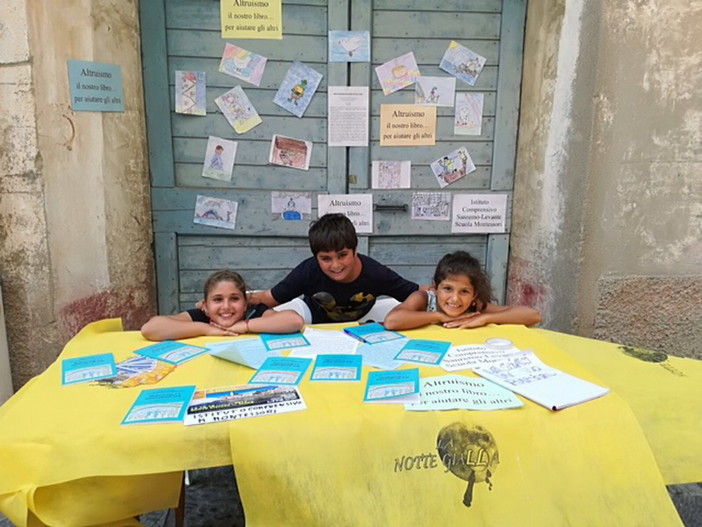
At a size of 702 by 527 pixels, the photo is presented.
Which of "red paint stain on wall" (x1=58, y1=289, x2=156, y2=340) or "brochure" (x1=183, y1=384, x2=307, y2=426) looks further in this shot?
"red paint stain on wall" (x1=58, y1=289, x2=156, y2=340)

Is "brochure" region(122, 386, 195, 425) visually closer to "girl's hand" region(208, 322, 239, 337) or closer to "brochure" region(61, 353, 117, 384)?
"brochure" region(61, 353, 117, 384)

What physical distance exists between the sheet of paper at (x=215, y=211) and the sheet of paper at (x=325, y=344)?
1508mm

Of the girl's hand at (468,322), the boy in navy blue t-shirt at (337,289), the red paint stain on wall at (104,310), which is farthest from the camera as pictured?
the red paint stain on wall at (104,310)

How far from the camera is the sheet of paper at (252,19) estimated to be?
307cm

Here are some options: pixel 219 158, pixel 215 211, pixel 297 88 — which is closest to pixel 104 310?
pixel 215 211

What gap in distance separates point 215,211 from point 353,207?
862mm

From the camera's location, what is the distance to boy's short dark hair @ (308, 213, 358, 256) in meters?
2.40

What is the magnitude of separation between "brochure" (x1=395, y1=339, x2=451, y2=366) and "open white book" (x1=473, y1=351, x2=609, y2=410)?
150 millimetres

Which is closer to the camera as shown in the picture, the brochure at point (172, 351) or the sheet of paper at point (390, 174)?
the brochure at point (172, 351)

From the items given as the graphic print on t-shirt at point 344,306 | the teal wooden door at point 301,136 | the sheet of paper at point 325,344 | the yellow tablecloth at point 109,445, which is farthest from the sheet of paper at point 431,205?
the yellow tablecloth at point 109,445

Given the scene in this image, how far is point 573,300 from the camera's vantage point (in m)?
3.00

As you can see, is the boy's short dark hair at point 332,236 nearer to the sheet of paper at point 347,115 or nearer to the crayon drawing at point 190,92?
the sheet of paper at point 347,115

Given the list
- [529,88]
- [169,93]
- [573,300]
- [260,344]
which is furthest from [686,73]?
[169,93]

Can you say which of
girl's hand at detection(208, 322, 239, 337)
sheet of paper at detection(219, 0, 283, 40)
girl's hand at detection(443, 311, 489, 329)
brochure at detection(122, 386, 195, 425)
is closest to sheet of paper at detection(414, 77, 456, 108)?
sheet of paper at detection(219, 0, 283, 40)
